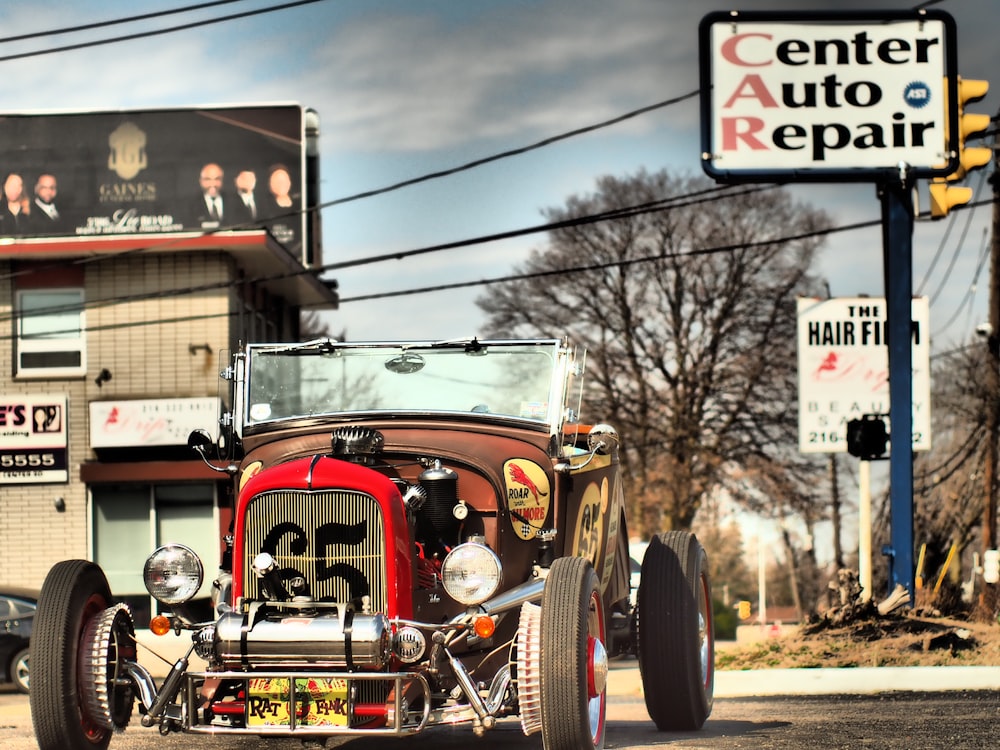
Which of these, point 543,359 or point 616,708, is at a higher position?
point 543,359

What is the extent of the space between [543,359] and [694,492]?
1229 inches

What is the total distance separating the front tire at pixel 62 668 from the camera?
664 cm

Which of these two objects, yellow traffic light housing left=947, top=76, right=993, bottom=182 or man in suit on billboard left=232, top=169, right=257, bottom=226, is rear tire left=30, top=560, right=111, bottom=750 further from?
man in suit on billboard left=232, top=169, right=257, bottom=226

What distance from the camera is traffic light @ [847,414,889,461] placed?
49.6 ft

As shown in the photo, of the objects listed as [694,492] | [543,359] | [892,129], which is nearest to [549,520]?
[543,359]

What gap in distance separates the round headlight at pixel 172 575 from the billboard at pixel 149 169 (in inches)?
1067

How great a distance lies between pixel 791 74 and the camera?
15234mm

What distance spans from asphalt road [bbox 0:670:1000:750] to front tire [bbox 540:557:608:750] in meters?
1.18

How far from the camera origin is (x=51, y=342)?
26.9m

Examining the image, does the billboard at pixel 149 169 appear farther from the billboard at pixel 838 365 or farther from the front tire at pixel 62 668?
the front tire at pixel 62 668

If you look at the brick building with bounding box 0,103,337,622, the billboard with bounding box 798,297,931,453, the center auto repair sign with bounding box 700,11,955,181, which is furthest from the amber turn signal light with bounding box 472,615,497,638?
the brick building with bounding box 0,103,337,622

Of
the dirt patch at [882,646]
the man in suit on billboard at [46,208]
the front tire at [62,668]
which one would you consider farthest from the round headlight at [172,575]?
the man in suit on billboard at [46,208]

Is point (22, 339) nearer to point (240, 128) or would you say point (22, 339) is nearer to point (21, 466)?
point (21, 466)

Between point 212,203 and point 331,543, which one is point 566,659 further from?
point 212,203
